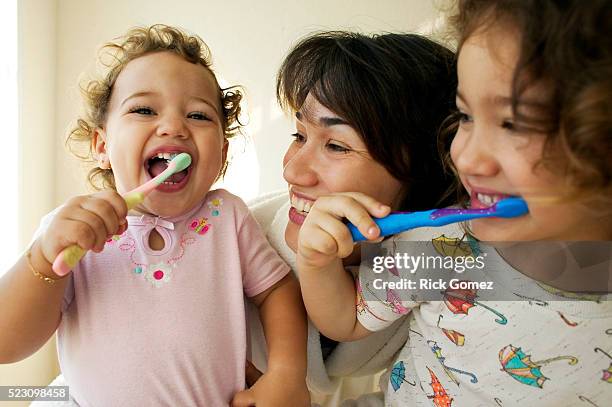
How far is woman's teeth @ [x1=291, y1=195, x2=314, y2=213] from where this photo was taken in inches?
32.3

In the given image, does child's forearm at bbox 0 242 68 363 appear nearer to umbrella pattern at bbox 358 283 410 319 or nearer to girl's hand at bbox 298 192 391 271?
girl's hand at bbox 298 192 391 271

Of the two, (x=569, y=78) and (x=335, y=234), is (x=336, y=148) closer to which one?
(x=335, y=234)

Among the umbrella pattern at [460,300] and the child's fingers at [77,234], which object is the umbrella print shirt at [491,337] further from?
the child's fingers at [77,234]

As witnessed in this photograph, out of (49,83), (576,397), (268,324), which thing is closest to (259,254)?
(268,324)

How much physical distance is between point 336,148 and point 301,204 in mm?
96

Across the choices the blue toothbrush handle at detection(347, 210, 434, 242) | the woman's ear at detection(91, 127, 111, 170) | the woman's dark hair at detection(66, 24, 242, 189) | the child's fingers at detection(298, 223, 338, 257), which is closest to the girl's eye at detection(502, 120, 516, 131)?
the blue toothbrush handle at detection(347, 210, 434, 242)

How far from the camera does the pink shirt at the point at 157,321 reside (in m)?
0.73

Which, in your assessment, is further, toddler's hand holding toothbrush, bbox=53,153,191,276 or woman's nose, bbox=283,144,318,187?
woman's nose, bbox=283,144,318,187

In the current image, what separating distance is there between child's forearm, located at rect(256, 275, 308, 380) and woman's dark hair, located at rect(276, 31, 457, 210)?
0.22 metres

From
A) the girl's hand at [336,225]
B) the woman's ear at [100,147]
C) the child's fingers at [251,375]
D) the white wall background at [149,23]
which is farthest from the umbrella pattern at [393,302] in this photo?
the white wall background at [149,23]

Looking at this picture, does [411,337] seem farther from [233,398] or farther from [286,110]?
[286,110]

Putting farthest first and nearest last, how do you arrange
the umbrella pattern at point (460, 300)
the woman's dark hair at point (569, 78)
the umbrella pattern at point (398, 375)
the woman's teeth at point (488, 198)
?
the umbrella pattern at point (398, 375)
the umbrella pattern at point (460, 300)
the woman's teeth at point (488, 198)
the woman's dark hair at point (569, 78)

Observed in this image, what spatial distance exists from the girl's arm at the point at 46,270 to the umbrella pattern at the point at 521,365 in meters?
0.48

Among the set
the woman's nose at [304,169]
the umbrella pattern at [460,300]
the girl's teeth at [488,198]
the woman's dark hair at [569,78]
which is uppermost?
the woman's dark hair at [569,78]
